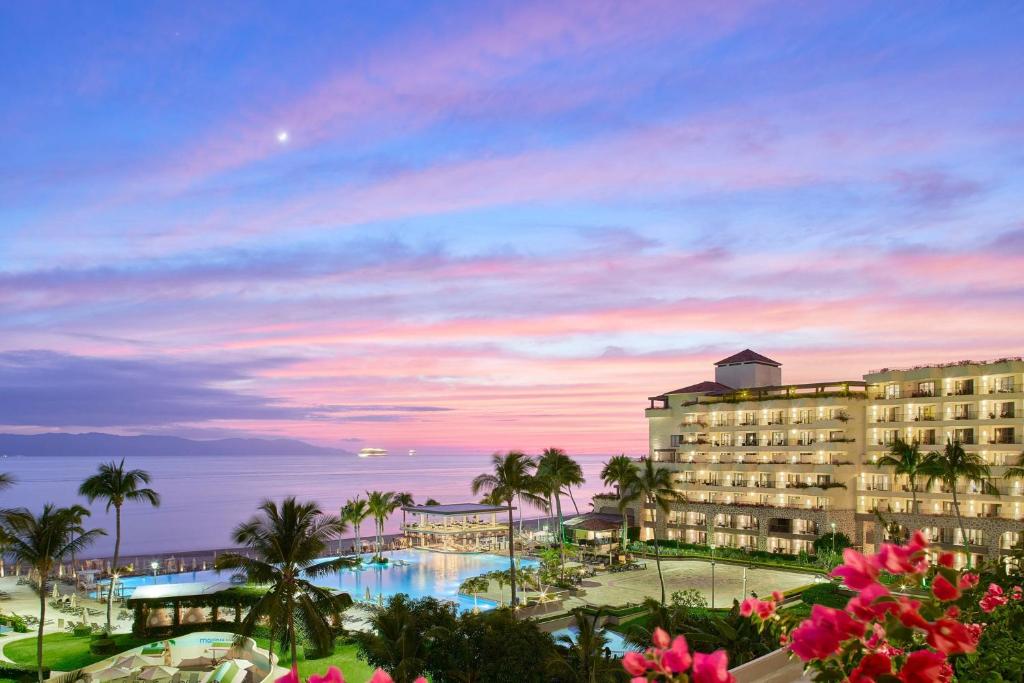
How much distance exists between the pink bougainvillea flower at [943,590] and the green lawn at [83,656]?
32094 millimetres

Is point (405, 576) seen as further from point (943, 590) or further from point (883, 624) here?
point (943, 590)

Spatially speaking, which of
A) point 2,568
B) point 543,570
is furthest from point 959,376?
point 2,568

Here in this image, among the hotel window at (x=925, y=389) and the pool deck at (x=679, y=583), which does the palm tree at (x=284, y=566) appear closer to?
the pool deck at (x=679, y=583)

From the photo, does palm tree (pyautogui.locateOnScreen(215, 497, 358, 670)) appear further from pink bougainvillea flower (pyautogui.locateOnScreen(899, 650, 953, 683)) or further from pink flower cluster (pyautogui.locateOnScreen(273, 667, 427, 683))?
pink bougainvillea flower (pyautogui.locateOnScreen(899, 650, 953, 683))

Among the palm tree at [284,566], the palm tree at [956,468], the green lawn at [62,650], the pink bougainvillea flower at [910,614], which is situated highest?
the pink bougainvillea flower at [910,614]

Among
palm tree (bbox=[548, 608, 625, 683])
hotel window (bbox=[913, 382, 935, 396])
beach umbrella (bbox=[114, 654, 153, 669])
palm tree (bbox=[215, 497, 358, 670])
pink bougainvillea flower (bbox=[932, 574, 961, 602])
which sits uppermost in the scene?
hotel window (bbox=[913, 382, 935, 396])

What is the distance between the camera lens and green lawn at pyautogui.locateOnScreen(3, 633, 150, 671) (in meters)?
34.4

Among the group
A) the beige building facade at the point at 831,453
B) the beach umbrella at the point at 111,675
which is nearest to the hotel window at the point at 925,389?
the beige building facade at the point at 831,453

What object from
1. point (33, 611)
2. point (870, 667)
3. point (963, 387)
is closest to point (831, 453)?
point (963, 387)

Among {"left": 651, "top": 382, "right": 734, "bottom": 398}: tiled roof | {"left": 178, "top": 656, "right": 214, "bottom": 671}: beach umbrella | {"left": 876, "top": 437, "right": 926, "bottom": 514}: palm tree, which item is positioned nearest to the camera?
{"left": 178, "top": 656, "right": 214, "bottom": 671}: beach umbrella

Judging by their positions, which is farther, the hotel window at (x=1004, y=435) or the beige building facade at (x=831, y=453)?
the beige building facade at (x=831, y=453)

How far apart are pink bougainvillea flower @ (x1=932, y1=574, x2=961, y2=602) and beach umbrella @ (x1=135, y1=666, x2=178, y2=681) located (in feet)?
105

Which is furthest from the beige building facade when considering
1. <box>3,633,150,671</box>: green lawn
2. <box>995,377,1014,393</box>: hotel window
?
<box>3,633,150,671</box>: green lawn

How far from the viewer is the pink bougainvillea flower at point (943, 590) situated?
230 cm
